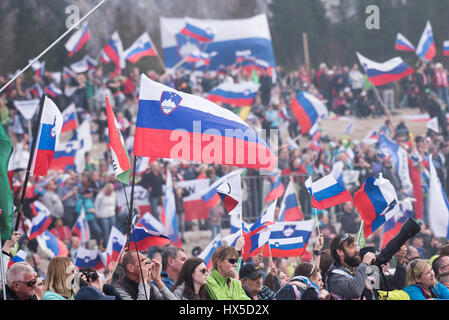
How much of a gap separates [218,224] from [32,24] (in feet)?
101

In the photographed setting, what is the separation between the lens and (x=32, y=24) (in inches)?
1704

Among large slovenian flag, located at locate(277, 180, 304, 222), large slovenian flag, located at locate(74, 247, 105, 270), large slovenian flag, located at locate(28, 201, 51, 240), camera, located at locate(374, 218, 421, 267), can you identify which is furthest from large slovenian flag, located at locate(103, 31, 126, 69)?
camera, located at locate(374, 218, 421, 267)

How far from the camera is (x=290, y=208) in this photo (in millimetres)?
12188

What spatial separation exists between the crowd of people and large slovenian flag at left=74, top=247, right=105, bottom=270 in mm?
161

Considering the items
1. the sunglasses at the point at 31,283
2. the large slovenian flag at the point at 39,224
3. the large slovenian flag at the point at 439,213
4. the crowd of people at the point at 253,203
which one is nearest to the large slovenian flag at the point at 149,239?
the crowd of people at the point at 253,203

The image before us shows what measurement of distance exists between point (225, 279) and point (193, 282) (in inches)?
13.4

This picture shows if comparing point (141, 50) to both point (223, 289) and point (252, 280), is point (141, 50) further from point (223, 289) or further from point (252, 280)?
point (223, 289)

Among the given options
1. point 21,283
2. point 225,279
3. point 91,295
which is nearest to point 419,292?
point 225,279

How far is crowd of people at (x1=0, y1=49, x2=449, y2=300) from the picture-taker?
20.1ft

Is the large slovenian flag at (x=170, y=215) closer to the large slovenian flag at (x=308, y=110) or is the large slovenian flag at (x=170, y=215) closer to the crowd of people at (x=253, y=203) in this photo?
the crowd of people at (x=253, y=203)

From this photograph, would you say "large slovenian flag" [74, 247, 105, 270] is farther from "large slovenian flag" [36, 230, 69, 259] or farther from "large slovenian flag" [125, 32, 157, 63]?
"large slovenian flag" [125, 32, 157, 63]

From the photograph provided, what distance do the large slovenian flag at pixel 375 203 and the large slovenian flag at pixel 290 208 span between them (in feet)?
13.7

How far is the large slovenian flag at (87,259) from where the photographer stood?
10289 mm

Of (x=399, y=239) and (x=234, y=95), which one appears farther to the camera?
(x=234, y=95)
